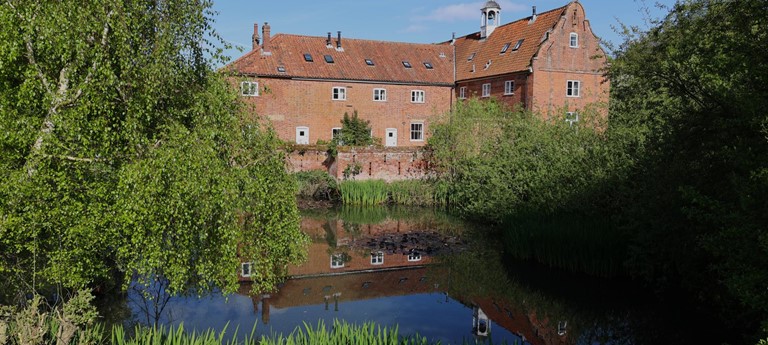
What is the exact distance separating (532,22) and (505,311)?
83.3 feet

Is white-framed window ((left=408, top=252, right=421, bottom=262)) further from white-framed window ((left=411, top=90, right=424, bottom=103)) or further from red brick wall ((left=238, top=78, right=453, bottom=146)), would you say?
white-framed window ((left=411, top=90, right=424, bottom=103))

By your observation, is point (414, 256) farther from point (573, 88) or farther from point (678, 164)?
point (573, 88)

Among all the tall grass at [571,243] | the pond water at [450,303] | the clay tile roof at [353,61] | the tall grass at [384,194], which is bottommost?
the pond water at [450,303]

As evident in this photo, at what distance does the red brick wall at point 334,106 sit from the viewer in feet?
107

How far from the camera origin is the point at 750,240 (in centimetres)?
790

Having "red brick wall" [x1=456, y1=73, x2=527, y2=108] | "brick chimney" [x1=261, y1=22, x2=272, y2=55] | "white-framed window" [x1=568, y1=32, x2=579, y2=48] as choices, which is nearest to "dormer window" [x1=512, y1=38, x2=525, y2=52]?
"red brick wall" [x1=456, y1=73, x2=527, y2=108]

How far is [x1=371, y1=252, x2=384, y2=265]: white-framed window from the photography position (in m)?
16.4

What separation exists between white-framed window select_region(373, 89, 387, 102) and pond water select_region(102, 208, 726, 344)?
17775 mm

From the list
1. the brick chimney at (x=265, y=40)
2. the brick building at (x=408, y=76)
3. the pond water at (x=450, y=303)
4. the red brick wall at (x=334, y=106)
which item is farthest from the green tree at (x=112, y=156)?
the brick chimney at (x=265, y=40)

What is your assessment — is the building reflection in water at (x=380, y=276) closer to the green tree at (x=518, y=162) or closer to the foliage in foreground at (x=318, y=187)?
the green tree at (x=518, y=162)

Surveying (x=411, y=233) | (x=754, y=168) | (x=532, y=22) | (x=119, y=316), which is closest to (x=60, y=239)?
(x=119, y=316)

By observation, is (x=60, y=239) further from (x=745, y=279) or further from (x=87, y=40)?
(x=745, y=279)

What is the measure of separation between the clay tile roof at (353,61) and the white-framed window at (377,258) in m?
16.6

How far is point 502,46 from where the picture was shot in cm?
3522
